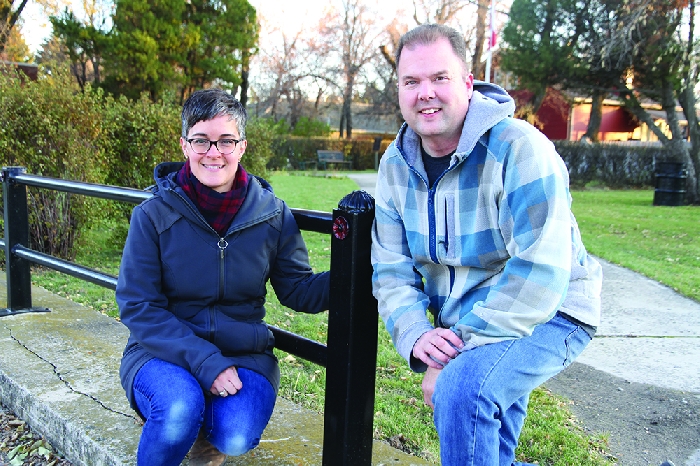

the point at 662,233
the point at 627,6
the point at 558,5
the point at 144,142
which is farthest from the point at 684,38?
the point at 144,142

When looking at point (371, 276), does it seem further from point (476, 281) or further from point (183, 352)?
point (183, 352)

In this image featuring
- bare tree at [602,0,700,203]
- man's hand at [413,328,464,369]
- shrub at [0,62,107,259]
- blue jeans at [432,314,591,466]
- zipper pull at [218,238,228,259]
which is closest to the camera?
blue jeans at [432,314,591,466]

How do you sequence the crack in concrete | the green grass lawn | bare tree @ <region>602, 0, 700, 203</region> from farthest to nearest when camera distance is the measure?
1. bare tree @ <region>602, 0, 700, 203</region>
2. the green grass lawn
3. the crack in concrete

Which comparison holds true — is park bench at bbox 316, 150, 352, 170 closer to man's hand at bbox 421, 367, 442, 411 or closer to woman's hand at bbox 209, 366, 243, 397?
woman's hand at bbox 209, 366, 243, 397

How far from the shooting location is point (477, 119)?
6.35 ft

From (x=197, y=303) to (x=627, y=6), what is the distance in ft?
56.6

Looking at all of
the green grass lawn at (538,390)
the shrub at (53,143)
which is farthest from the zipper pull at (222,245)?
the shrub at (53,143)

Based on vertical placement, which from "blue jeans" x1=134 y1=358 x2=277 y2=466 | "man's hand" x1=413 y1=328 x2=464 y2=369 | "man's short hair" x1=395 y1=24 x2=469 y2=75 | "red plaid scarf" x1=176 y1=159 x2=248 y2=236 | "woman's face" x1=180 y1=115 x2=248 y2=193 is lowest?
"blue jeans" x1=134 y1=358 x2=277 y2=466

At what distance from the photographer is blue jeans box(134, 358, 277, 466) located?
1.99 meters

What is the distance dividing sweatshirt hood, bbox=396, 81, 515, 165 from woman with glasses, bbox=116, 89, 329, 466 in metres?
0.51

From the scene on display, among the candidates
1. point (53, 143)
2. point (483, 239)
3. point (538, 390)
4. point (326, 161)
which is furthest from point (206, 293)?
point (326, 161)

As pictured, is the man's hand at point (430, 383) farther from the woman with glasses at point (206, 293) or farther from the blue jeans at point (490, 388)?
the woman with glasses at point (206, 293)

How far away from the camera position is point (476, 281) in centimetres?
193

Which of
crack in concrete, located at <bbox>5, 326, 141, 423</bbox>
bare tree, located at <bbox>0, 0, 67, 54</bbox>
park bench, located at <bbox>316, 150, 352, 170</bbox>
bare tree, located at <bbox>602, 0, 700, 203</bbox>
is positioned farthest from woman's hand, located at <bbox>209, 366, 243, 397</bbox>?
park bench, located at <bbox>316, 150, 352, 170</bbox>
